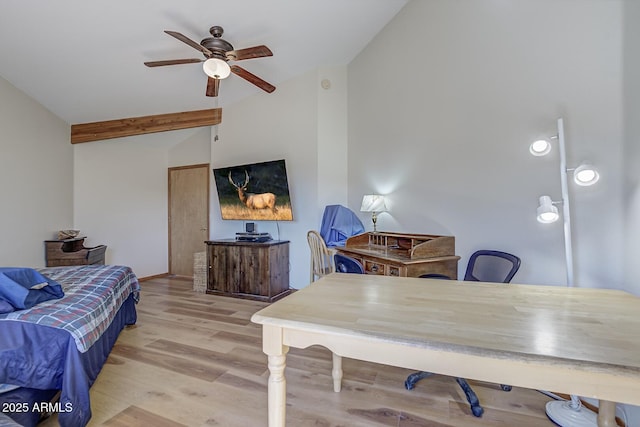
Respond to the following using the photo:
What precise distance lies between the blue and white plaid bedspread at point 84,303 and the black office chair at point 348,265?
170cm

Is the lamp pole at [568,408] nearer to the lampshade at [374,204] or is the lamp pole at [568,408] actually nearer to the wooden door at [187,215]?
the lampshade at [374,204]

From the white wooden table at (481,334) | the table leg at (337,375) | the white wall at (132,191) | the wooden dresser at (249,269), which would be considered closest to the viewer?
the white wooden table at (481,334)

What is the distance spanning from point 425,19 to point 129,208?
5101mm

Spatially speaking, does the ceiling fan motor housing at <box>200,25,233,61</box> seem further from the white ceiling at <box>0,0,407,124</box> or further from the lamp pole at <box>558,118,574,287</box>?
the lamp pole at <box>558,118,574,287</box>

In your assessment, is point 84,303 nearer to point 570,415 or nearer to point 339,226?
point 339,226

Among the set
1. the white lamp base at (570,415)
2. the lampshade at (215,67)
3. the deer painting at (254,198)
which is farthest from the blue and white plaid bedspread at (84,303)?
the white lamp base at (570,415)

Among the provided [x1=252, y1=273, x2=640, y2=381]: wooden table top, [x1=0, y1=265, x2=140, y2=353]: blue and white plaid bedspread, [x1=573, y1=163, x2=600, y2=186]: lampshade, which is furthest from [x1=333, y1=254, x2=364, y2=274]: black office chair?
[x1=0, y1=265, x2=140, y2=353]: blue and white plaid bedspread

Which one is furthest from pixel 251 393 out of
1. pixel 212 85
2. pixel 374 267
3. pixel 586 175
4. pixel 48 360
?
pixel 212 85

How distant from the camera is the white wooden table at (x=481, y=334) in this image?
2.58 ft

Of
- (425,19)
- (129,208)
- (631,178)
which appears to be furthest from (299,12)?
(129,208)

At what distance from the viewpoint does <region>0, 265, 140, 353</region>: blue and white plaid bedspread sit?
5.44 feet

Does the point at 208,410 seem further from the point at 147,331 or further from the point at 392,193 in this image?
the point at 392,193

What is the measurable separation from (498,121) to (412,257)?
1334 millimetres

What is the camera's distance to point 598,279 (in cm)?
186
